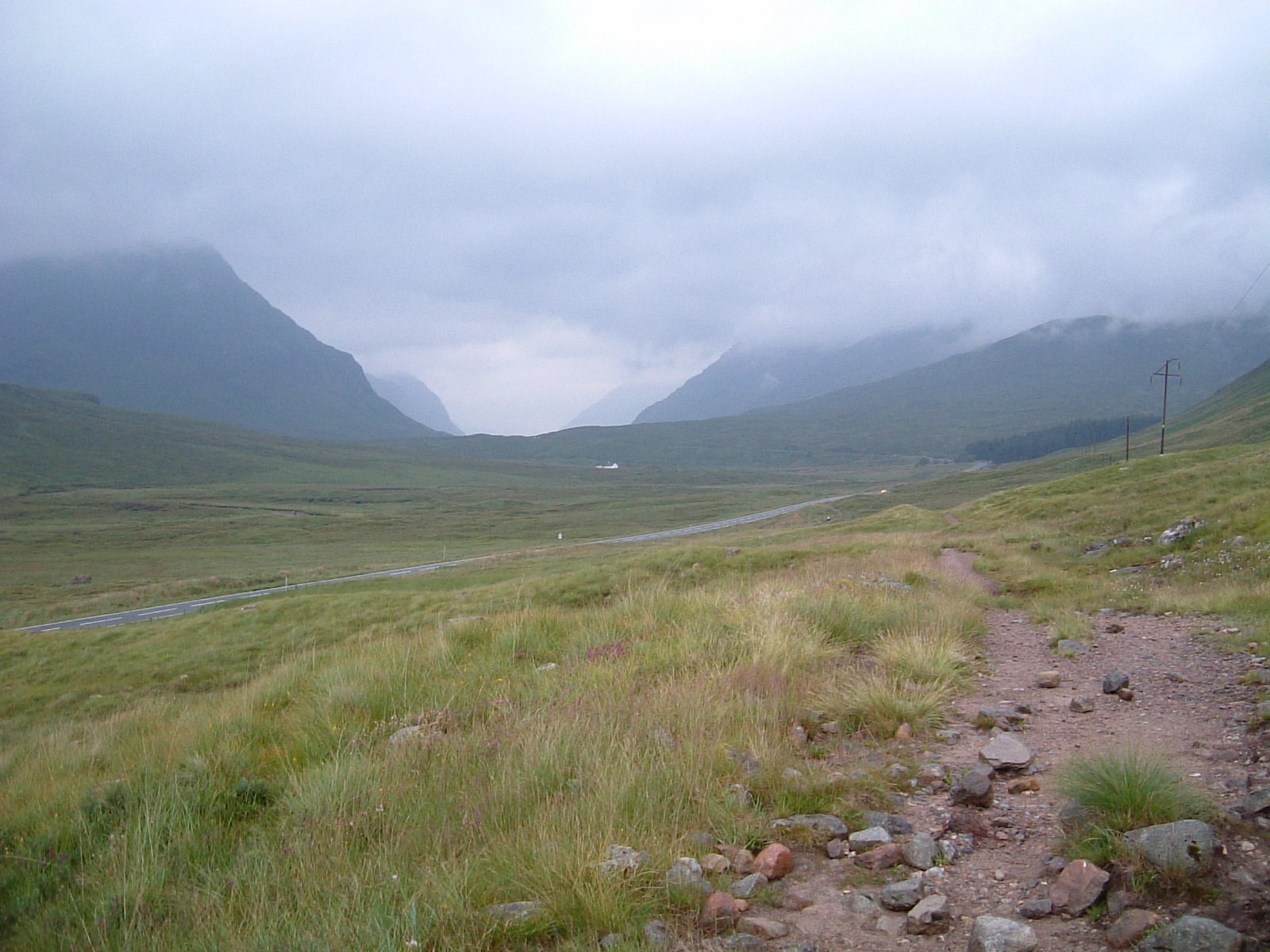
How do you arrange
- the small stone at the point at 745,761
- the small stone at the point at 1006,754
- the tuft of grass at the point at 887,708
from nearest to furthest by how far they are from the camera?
the small stone at the point at 745,761 → the small stone at the point at 1006,754 → the tuft of grass at the point at 887,708

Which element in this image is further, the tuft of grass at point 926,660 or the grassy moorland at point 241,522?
the grassy moorland at point 241,522

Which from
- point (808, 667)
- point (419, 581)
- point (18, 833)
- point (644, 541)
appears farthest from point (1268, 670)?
point (644, 541)

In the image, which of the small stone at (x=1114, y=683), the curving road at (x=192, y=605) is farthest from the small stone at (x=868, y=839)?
the curving road at (x=192, y=605)

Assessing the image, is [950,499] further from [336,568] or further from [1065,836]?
[1065,836]

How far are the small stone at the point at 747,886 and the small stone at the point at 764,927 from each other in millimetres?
202

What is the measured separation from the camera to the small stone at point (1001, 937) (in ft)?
10.4

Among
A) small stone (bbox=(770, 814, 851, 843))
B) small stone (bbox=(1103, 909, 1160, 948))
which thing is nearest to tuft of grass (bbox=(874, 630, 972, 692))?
small stone (bbox=(770, 814, 851, 843))

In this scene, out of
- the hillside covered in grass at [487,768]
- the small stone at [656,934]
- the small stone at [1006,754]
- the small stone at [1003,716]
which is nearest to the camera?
the small stone at [656,934]

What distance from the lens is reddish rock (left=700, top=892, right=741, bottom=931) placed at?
353 cm

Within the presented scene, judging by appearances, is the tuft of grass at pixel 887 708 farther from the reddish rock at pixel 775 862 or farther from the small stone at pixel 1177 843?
the small stone at pixel 1177 843

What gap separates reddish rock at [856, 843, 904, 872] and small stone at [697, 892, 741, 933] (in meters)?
0.88

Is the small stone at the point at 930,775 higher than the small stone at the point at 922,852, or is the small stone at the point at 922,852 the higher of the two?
the small stone at the point at 922,852

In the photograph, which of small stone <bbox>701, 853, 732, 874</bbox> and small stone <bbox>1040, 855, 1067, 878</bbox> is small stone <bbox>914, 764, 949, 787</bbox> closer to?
small stone <bbox>1040, 855, 1067, 878</bbox>

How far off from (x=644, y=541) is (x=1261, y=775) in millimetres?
72308
